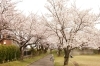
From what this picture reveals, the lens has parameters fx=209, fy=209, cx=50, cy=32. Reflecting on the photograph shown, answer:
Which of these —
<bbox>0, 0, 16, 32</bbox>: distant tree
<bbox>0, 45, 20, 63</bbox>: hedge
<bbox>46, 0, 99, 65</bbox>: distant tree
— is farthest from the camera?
<bbox>0, 45, 20, 63</bbox>: hedge

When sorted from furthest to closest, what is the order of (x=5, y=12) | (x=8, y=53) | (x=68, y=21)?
(x=8, y=53), (x=68, y=21), (x=5, y=12)

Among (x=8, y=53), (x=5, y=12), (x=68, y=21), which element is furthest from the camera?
(x=8, y=53)

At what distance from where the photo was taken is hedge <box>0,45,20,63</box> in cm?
3264

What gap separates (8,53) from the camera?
36.0 metres

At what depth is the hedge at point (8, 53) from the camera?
32.6 m

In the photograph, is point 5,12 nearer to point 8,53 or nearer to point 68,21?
point 68,21

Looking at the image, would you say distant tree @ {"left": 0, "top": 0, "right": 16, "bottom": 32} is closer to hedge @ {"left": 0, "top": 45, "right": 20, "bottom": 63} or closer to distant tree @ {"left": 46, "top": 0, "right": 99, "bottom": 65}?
distant tree @ {"left": 46, "top": 0, "right": 99, "bottom": 65}

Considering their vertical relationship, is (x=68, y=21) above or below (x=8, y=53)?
above

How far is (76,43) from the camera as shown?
29109 mm

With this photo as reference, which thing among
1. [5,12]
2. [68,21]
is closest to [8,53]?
[68,21]

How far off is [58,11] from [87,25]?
442cm

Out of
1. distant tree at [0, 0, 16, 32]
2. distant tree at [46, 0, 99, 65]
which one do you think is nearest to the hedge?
distant tree at [46, 0, 99, 65]

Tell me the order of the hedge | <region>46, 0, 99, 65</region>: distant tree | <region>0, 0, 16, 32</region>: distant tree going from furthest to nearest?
the hedge < <region>46, 0, 99, 65</region>: distant tree < <region>0, 0, 16, 32</region>: distant tree

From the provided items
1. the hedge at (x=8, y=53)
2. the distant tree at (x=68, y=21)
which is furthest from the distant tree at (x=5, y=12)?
the hedge at (x=8, y=53)
